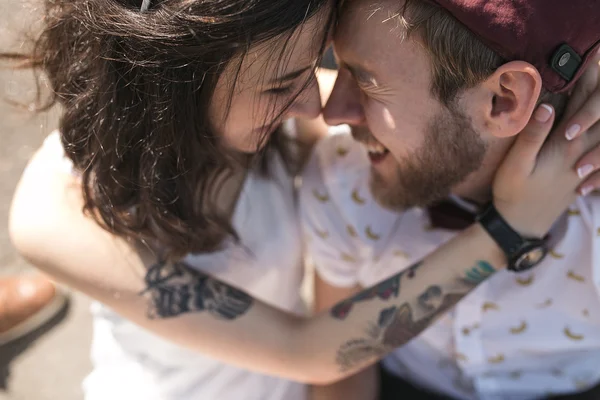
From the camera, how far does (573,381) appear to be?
1857 mm

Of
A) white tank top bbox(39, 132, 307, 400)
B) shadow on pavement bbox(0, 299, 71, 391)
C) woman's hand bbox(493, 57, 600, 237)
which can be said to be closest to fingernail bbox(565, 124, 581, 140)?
woman's hand bbox(493, 57, 600, 237)

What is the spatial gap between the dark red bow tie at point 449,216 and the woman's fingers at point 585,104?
0.37 m

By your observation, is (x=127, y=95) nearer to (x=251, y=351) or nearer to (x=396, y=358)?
(x=251, y=351)

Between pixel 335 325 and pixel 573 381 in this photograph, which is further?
pixel 573 381

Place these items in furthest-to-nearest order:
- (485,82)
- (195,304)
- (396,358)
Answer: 1. (396,358)
2. (195,304)
3. (485,82)

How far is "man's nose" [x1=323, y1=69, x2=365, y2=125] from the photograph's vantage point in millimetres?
1584

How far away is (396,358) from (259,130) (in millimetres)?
972

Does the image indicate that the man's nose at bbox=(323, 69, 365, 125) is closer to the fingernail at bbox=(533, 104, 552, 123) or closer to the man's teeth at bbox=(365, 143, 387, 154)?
the man's teeth at bbox=(365, 143, 387, 154)

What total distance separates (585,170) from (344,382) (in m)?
0.95

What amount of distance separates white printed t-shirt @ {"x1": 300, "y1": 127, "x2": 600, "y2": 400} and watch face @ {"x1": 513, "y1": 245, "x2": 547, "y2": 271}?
0.13 metres

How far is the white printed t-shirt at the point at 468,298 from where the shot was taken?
1.73 meters

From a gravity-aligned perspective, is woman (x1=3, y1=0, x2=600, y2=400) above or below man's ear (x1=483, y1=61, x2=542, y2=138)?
below

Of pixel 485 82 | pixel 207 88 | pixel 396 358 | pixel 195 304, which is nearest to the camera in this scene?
pixel 207 88

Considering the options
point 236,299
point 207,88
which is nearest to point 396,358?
point 236,299
